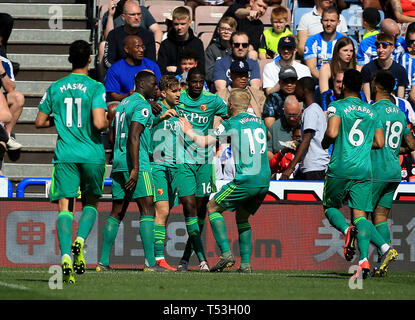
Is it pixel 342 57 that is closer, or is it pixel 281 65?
pixel 342 57

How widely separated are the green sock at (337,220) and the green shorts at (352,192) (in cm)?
12

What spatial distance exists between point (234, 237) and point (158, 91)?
7.38ft

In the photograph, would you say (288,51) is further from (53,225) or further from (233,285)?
(233,285)

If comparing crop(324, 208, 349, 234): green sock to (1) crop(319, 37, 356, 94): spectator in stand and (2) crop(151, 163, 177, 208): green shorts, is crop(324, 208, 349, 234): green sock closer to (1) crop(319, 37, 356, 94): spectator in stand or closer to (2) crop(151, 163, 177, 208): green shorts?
(2) crop(151, 163, 177, 208): green shorts

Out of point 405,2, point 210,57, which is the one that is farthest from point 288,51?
point 405,2

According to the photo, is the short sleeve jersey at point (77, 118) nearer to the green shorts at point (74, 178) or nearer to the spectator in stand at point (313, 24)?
the green shorts at point (74, 178)

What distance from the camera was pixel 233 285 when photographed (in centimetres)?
961

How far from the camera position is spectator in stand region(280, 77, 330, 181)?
13.8 metres

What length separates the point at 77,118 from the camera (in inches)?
392

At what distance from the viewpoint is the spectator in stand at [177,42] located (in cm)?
1588

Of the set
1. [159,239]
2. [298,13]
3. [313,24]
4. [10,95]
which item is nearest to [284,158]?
[159,239]

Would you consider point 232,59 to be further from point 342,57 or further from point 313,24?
point 313,24

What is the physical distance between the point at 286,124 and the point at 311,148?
2.77 feet

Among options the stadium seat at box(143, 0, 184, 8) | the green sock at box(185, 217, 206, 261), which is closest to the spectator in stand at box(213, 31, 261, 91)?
the stadium seat at box(143, 0, 184, 8)
